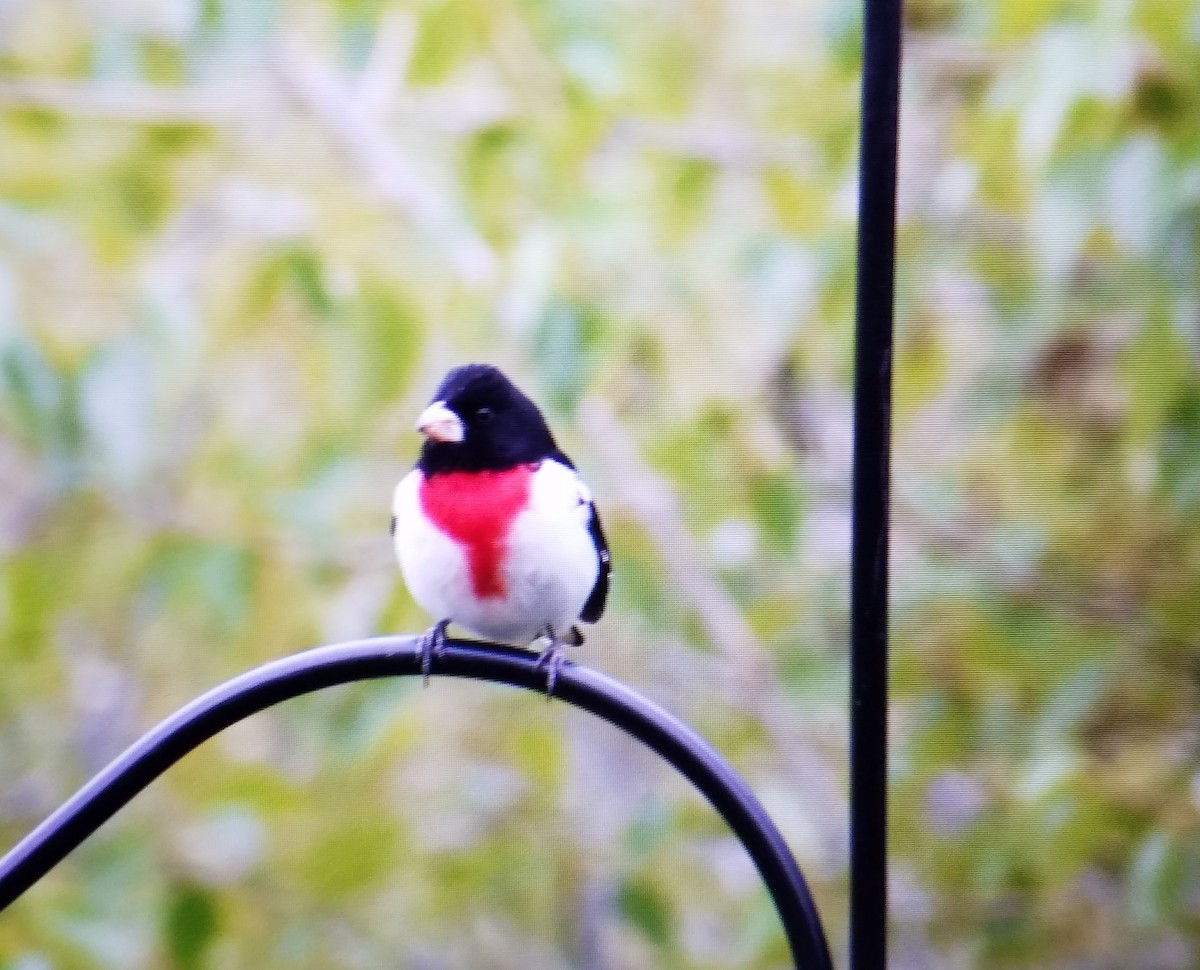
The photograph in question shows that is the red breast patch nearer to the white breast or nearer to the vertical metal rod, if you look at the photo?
the white breast

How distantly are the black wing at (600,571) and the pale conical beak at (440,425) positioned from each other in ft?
0.37

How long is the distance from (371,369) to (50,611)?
359mm

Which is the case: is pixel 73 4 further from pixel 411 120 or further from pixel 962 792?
pixel 962 792

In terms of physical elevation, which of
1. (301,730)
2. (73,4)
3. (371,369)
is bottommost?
(301,730)

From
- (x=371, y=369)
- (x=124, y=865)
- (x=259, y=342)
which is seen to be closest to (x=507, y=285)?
(x=371, y=369)

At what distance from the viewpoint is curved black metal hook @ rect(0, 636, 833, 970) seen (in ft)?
2.13

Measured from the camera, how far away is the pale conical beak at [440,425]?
2.71 ft

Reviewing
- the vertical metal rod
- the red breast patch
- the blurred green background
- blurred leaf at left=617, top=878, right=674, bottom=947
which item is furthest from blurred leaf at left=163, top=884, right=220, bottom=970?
the vertical metal rod

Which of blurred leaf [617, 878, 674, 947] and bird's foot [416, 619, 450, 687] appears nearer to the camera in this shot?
bird's foot [416, 619, 450, 687]

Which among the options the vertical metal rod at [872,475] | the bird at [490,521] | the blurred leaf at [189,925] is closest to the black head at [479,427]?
the bird at [490,521]

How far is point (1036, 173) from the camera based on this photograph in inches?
44.2

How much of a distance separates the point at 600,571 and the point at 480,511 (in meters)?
0.14

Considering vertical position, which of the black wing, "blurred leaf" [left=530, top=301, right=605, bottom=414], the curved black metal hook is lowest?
the curved black metal hook

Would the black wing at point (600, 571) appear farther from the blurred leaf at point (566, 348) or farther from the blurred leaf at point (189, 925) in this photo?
the blurred leaf at point (189, 925)
